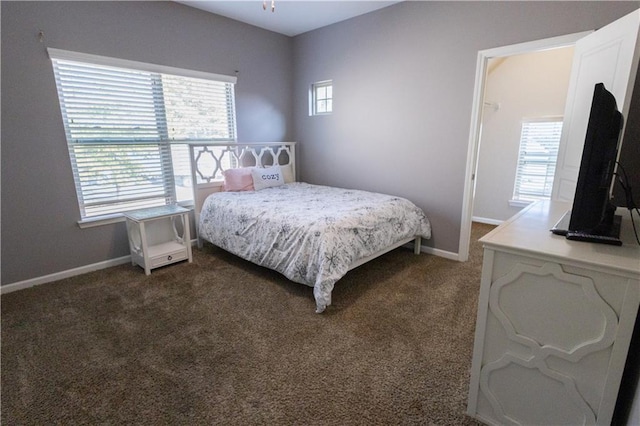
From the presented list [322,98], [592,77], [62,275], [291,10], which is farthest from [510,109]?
[62,275]

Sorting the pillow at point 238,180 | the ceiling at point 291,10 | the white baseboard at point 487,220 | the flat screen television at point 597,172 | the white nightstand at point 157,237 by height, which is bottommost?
the white baseboard at point 487,220

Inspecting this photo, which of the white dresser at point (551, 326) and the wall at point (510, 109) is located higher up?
the wall at point (510, 109)

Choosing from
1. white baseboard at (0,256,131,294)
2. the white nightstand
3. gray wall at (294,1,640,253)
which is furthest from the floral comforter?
white baseboard at (0,256,131,294)

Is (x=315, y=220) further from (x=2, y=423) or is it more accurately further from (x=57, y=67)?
(x=57, y=67)

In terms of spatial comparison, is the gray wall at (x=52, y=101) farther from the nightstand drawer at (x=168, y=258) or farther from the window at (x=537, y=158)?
the window at (x=537, y=158)

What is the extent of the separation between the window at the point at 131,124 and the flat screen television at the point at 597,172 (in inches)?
139

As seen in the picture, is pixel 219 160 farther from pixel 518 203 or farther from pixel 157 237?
pixel 518 203

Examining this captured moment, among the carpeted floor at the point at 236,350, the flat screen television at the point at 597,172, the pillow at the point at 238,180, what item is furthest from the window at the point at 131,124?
the flat screen television at the point at 597,172

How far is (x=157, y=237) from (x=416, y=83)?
3.22m

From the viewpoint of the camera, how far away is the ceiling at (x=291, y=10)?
3283 millimetres

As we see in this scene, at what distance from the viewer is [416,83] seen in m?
3.29

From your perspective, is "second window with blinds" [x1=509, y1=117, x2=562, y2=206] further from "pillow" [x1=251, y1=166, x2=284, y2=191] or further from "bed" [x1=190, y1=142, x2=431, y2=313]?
"pillow" [x1=251, y1=166, x2=284, y2=191]

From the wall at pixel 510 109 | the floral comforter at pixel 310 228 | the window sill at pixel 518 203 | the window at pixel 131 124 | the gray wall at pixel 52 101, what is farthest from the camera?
the window sill at pixel 518 203

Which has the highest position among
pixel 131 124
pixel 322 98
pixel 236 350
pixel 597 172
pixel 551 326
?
pixel 322 98
